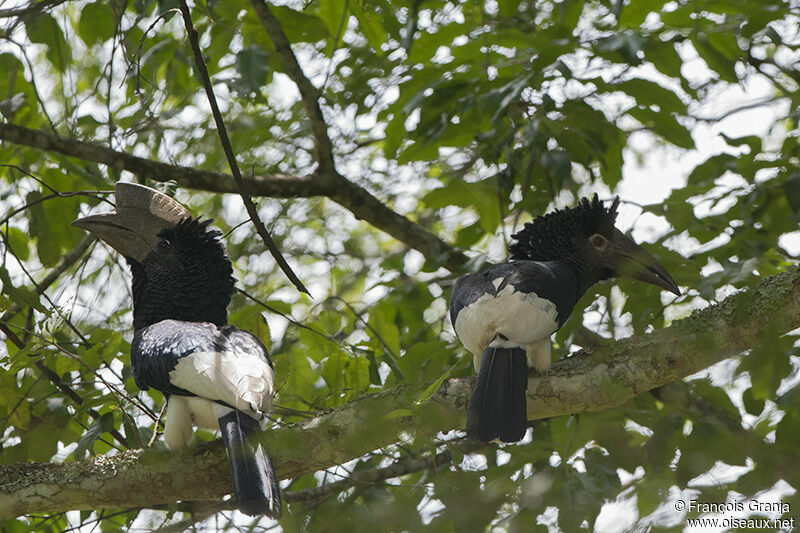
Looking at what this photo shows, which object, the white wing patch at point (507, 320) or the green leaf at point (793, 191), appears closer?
the white wing patch at point (507, 320)

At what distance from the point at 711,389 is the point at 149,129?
3.35 meters

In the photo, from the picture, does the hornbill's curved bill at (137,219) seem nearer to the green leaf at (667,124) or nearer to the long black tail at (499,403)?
the long black tail at (499,403)

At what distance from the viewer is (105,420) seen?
2852mm

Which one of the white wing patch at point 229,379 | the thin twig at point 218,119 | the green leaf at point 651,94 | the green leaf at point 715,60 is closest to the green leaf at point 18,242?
the white wing patch at point 229,379

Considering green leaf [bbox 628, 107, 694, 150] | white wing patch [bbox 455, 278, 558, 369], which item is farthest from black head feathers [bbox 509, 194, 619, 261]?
white wing patch [bbox 455, 278, 558, 369]

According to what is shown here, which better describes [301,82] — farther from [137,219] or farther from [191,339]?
[191,339]

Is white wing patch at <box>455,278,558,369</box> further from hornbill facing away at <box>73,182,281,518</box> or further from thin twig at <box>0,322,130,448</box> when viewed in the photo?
thin twig at <box>0,322,130,448</box>

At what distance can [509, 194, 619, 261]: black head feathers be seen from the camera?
373 cm

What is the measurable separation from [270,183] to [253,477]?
199 centimetres

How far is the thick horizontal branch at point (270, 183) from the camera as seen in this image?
3664mm

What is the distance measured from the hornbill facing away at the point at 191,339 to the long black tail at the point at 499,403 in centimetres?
67

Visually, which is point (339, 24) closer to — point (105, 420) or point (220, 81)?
point (220, 81)

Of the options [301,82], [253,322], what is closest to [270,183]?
[301,82]

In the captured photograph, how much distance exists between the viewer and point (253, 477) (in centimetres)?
241
